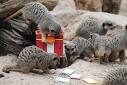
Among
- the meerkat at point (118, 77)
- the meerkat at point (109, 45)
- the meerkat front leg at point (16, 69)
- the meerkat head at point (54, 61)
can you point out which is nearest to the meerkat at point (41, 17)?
the meerkat head at point (54, 61)

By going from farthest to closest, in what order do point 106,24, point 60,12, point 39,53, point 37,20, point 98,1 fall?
point 98,1 → point 60,12 → point 106,24 → point 37,20 → point 39,53

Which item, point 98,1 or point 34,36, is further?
point 98,1

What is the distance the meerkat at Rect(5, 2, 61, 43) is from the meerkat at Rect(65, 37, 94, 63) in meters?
0.62

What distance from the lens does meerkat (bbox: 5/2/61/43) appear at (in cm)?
653

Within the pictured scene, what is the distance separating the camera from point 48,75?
6070 millimetres

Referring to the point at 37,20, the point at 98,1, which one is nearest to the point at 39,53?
the point at 37,20

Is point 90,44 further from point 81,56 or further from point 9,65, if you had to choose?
point 9,65

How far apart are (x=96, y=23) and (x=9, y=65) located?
7.15 feet

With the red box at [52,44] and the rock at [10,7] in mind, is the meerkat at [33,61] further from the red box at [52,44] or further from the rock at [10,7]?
the rock at [10,7]

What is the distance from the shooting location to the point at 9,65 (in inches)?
242

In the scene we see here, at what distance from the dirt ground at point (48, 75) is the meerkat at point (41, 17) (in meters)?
0.67

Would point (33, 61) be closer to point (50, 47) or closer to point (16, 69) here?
point (16, 69)

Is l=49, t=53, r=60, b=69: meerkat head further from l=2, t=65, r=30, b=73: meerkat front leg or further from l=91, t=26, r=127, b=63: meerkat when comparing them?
l=91, t=26, r=127, b=63: meerkat

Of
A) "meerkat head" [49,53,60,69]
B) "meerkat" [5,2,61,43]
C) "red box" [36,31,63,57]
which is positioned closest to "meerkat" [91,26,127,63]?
"red box" [36,31,63,57]
